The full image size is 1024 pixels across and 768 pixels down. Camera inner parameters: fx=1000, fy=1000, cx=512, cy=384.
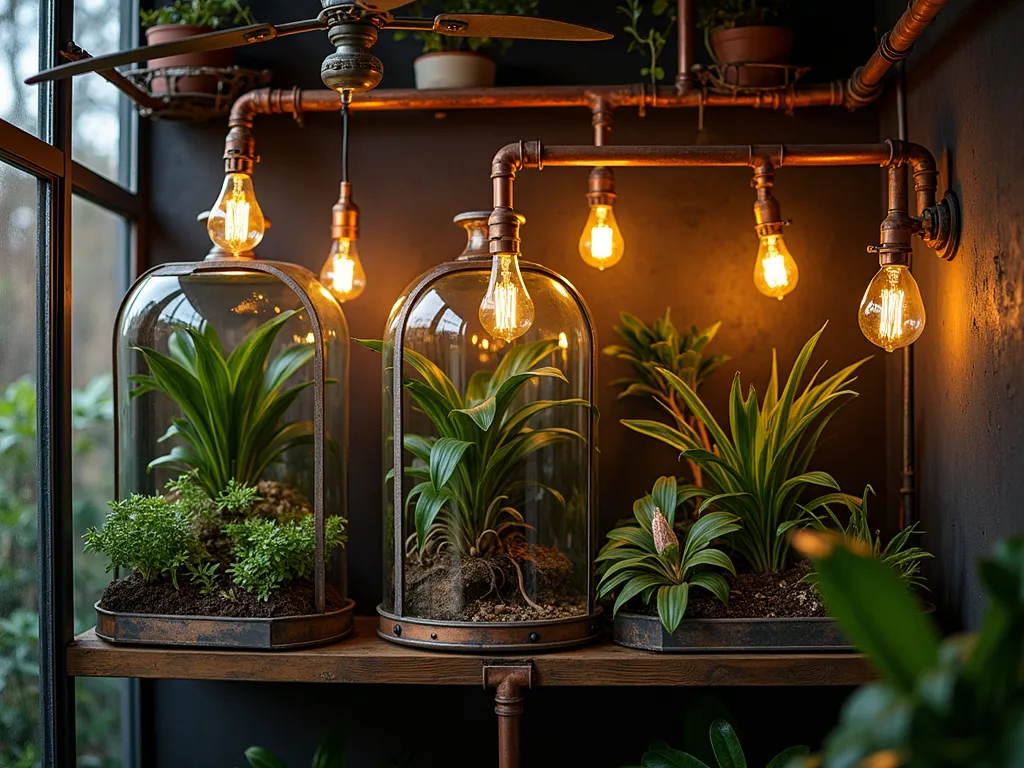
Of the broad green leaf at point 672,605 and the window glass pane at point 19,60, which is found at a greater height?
the window glass pane at point 19,60

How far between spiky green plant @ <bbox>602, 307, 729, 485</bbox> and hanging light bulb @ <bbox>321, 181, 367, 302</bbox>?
68cm

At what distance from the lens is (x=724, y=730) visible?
2.17 meters

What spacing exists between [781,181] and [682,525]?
103 centimetres

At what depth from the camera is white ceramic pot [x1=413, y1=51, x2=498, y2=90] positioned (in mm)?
2637

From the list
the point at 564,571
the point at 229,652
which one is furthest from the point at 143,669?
the point at 564,571

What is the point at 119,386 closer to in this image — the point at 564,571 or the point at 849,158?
the point at 564,571

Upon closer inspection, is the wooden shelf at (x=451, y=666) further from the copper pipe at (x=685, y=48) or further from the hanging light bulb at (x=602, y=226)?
the copper pipe at (x=685, y=48)

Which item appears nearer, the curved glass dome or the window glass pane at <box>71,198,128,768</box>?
the curved glass dome

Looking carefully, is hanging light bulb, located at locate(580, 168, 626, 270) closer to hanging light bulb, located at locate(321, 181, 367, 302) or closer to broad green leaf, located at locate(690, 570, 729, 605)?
hanging light bulb, located at locate(321, 181, 367, 302)

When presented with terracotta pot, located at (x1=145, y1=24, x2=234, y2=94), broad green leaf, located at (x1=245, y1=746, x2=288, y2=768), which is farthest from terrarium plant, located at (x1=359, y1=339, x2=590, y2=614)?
terracotta pot, located at (x1=145, y1=24, x2=234, y2=94)

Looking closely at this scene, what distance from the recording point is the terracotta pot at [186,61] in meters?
2.59

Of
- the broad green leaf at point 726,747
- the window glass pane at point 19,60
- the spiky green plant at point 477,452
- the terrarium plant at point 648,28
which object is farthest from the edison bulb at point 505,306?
the window glass pane at point 19,60

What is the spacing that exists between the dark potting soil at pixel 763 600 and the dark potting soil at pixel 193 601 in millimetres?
864

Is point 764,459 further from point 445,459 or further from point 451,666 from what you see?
point 451,666
